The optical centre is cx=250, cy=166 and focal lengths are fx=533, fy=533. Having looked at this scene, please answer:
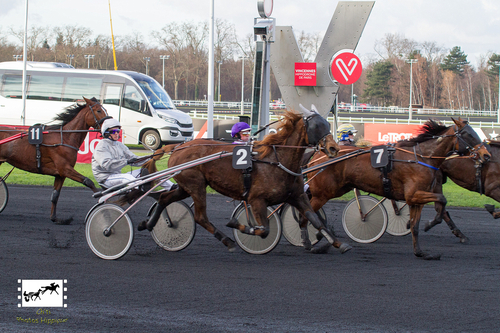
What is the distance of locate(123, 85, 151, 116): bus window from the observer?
1939cm

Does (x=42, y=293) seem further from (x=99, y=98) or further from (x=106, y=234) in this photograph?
(x=99, y=98)

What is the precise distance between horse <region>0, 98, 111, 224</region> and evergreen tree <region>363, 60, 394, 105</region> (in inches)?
2303

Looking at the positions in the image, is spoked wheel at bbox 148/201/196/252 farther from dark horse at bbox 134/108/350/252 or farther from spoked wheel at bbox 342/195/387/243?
spoked wheel at bbox 342/195/387/243

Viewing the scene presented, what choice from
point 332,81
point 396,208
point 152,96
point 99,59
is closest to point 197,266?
point 396,208

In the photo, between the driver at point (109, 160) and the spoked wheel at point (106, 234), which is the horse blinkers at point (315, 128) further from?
the spoked wheel at point (106, 234)

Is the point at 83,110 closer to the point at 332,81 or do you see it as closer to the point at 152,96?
the point at 332,81

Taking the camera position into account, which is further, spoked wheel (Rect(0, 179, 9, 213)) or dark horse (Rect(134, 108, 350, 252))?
spoked wheel (Rect(0, 179, 9, 213))

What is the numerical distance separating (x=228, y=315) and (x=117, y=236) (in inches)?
86.5

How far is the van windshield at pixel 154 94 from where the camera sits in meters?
19.5

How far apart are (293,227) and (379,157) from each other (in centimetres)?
137

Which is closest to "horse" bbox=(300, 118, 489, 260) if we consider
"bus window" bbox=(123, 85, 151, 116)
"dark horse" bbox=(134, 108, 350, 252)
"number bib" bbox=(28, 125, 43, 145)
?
"dark horse" bbox=(134, 108, 350, 252)

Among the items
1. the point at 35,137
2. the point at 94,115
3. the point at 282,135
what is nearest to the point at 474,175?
the point at 282,135

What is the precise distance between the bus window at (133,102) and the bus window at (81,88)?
103 cm

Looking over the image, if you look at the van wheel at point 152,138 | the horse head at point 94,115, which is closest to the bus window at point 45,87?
the van wheel at point 152,138
